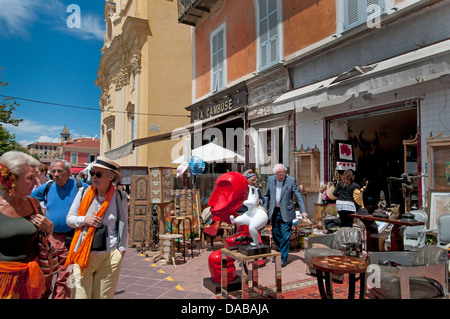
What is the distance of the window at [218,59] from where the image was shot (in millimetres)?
12328

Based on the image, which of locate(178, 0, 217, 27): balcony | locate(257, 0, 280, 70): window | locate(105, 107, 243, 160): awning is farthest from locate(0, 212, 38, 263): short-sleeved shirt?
locate(178, 0, 217, 27): balcony

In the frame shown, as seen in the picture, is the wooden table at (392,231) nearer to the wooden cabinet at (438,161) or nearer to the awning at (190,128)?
the wooden cabinet at (438,161)

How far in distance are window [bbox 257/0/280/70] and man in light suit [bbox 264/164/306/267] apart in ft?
17.4

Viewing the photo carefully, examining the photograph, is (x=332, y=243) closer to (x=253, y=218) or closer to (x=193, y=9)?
(x=253, y=218)

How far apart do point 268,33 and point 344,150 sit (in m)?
4.58

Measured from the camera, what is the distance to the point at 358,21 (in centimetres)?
691

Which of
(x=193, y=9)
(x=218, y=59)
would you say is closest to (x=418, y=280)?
(x=218, y=59)

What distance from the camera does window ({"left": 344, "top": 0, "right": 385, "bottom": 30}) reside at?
6496 mm

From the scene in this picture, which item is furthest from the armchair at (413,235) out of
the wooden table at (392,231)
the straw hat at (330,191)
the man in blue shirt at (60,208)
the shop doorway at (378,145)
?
the man in blue shirt at (60,208)

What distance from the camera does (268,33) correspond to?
970cm

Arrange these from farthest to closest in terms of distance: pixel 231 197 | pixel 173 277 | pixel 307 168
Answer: pixel 307 168 → pixel 173 277 → pixel 231 197

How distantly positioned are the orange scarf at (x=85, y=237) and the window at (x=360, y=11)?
667 cm

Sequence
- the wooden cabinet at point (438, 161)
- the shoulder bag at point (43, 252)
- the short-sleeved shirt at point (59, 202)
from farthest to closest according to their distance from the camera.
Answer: the wooden cabinet at point (438, 161)
the short-sleeved shirt at point (59, 202)
the shoulder bag at point (43, 252)

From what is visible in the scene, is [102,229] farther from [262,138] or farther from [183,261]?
[262,138]
